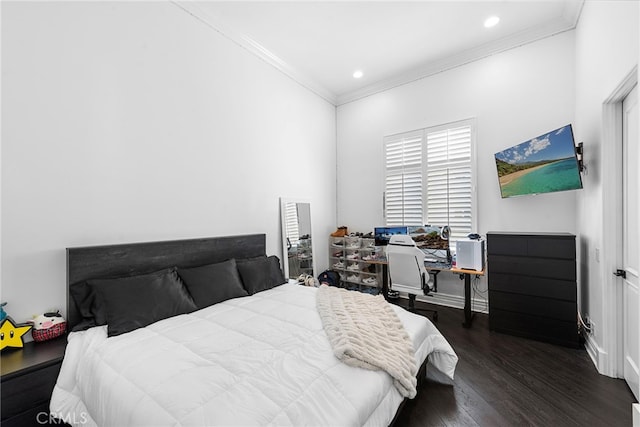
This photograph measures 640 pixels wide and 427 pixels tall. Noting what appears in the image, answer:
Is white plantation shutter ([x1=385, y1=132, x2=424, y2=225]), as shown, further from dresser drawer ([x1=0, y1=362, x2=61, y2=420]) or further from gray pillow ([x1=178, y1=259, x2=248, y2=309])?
dresser drawer ([x1=0, y1=362, x2=61, y2=420])

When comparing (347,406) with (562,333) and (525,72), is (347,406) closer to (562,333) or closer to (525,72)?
(562,333)

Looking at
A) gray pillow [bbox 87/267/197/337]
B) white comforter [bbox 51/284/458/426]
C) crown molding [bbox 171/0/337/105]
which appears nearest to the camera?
white comforter [bbox 51/284/458/426]

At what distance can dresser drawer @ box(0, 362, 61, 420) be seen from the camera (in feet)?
4.64

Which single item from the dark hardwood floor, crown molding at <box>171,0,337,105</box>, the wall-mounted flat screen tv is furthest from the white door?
crown molding at <box>171,0,337,105</box>

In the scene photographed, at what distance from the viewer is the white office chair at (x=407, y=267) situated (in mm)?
3152

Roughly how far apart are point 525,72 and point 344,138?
261 centimetres

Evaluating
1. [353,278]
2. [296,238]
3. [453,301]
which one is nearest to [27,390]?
[296,238]

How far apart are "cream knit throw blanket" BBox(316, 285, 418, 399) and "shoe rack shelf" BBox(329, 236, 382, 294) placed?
185cm

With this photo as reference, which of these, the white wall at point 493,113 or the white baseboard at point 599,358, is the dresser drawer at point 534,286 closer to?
the white baseboard at point 599,358

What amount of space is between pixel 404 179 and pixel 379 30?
200 cm

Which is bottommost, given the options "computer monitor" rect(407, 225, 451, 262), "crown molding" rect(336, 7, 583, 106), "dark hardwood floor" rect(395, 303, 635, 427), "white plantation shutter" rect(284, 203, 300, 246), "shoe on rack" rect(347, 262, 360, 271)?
"dark hardwood floor" rect(395, 303, 635, 427)

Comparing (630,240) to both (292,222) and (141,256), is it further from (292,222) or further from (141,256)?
(141,256)

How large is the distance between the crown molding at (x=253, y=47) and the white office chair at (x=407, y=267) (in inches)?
108

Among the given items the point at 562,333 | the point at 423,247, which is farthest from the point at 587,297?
the point at 423,247
